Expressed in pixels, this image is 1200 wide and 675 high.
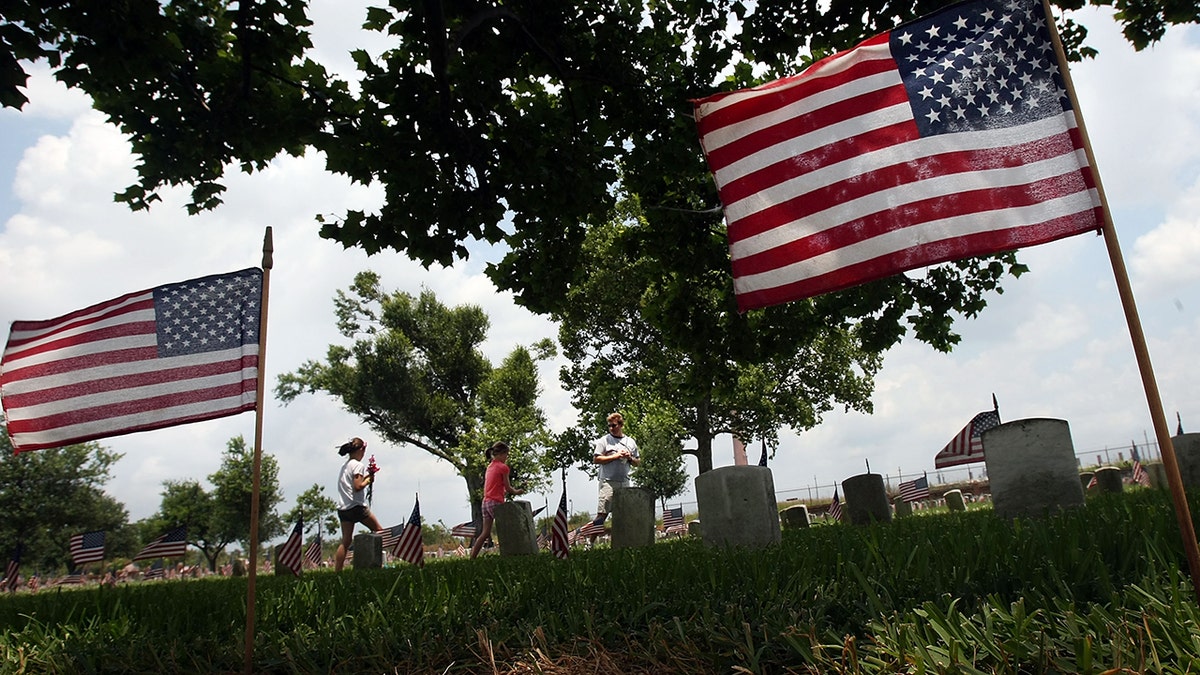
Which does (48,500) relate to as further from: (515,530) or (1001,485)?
(1001,485)

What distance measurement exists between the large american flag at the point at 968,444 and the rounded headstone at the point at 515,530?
12710mm

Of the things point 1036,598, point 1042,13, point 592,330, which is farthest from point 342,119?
point 592,330

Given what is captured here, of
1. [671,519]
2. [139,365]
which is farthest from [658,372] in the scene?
[139,365]

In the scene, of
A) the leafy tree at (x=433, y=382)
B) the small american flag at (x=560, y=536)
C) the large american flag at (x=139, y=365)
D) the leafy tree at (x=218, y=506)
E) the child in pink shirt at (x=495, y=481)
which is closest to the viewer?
the large american flag at (x=139, y=365)

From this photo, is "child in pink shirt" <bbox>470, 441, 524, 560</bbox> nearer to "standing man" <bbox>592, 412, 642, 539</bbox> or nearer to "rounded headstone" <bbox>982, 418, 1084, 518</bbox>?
"standing man" <bbox>592, 412, 642, 539</bbox>

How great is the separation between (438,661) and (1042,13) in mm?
4311

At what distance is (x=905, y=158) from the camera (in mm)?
3582

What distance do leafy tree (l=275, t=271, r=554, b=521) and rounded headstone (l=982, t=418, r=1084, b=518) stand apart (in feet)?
93.6

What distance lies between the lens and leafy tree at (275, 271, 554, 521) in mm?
35719

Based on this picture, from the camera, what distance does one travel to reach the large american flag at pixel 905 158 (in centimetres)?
335

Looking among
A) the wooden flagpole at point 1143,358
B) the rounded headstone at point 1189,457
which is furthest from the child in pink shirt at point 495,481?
the wooden flagpole at point 1143,358

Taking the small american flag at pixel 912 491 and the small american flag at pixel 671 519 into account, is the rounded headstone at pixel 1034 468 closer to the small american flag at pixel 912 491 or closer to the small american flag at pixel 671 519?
the small american flag at pixel 912 491

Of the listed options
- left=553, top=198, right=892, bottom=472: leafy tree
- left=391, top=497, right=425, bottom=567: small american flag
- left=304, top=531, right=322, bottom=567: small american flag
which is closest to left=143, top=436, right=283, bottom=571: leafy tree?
A: left=304, top=531, right=322, bottom=567: small american flag

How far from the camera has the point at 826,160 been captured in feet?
12.3
